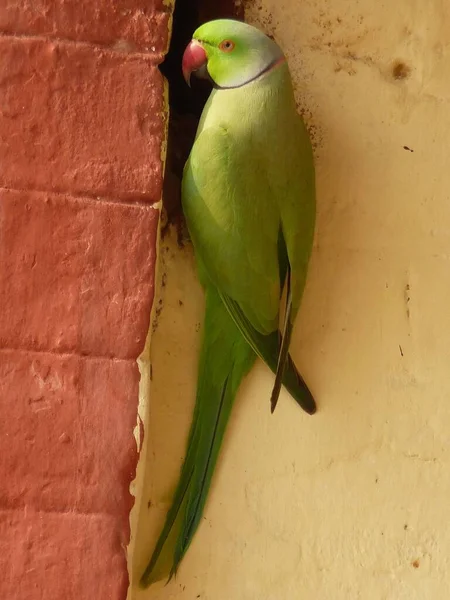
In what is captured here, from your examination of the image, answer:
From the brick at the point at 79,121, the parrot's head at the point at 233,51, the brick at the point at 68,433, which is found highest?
the parrot's head at the point at 233,51

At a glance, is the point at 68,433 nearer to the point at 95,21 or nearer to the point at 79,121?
the point at 79,121

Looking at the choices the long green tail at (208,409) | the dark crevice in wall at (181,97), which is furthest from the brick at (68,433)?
the dark crevice in wall at (181,97)

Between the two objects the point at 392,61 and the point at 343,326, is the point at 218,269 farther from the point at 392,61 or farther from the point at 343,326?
the point at 392,61

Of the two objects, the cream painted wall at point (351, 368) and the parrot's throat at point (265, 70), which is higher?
the parrot's throat at point (265, 70)

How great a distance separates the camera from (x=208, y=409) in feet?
2.93

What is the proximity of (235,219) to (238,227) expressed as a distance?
0.01 m

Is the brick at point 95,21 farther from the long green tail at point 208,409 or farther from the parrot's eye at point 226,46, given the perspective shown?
the long green tail at point 208,409

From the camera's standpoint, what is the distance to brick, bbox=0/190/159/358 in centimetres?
77

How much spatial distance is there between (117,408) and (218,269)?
0.21m

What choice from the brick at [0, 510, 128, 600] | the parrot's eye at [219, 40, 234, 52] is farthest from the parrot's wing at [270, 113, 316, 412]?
the brick at [0, 510, 128, 600]

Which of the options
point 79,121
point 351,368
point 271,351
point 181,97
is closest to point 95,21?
point 79,121

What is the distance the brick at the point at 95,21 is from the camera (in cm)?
79

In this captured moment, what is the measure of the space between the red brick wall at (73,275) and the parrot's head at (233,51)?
0.25 ft

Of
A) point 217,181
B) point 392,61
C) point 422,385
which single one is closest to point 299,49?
point 392,61
